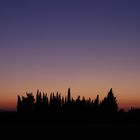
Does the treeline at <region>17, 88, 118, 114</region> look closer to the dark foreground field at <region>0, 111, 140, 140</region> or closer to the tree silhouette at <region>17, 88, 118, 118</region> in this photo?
the tree silhouette at <region>17, 88, 118, 118</region>

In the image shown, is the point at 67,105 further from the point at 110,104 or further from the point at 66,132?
the point at 66,132

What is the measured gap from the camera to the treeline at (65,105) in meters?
103

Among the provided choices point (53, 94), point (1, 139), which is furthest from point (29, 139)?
point (53, 94)

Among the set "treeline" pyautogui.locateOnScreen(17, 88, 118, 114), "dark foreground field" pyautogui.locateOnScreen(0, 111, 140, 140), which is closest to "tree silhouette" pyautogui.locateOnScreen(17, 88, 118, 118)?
"treeline" pyautogui.locateOnScreen(17, 88, 118, 114)

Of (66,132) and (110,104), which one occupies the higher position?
(110,104)

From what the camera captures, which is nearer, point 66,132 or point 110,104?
point 66,132

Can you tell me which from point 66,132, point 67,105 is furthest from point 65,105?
point 66,132

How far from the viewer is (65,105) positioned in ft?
359

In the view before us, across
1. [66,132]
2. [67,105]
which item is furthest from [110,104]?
[66,132]

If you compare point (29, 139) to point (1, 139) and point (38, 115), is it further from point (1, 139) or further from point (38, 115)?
point (38, 115)

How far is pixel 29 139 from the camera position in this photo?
4678 centimetres

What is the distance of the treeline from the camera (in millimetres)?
103062

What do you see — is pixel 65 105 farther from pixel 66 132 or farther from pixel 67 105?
pixel 66 132

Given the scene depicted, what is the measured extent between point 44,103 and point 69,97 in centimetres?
811
